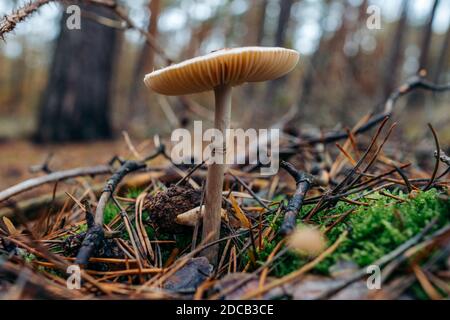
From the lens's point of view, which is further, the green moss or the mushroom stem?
the mushroom stem

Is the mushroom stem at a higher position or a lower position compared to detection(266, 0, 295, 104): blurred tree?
lower

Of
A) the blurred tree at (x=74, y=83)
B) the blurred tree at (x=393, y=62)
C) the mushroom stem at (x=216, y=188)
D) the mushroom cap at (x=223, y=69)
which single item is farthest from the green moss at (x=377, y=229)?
the blurred tree at (x=74, y=83)

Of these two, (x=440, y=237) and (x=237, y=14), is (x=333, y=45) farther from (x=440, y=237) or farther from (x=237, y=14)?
(x=237, y=14)

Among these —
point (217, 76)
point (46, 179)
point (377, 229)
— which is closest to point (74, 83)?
point (46, 179)

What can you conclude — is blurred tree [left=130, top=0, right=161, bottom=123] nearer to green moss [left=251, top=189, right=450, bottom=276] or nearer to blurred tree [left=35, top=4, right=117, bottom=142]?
blurred tree [left=35, top=4, right=117, bottom=142]

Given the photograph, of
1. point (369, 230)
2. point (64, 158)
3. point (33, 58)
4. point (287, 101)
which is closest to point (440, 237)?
point (369, 230)

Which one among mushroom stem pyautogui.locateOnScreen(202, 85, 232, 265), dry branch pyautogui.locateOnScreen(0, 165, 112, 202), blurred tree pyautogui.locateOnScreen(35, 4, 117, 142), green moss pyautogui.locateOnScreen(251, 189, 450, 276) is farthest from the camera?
blurred tree pyautogui.locateOnScreen(35, 4, 117, 142)

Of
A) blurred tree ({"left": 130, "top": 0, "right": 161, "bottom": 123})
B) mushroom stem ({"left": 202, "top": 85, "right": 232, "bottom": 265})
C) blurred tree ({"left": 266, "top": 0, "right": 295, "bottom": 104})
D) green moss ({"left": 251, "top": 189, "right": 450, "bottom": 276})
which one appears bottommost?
green moss ({"left": 251, "top": 189, "right": 450, "bottom": 276})

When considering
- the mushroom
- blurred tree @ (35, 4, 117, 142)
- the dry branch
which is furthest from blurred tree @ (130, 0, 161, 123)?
the mushroom
